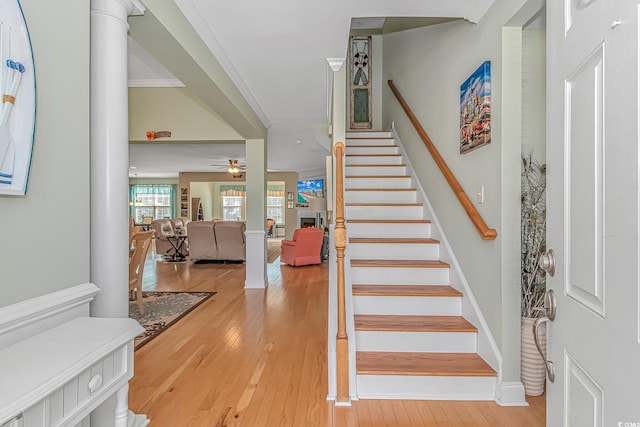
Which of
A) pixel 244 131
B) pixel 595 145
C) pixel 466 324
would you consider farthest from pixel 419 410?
pixel 244 131

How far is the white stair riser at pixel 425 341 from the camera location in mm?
2428

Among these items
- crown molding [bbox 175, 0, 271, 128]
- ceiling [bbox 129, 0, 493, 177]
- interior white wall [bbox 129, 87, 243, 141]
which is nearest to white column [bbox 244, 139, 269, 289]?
interior white wall [bbox 129, 87, 243, 141]

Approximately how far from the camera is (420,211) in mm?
3734

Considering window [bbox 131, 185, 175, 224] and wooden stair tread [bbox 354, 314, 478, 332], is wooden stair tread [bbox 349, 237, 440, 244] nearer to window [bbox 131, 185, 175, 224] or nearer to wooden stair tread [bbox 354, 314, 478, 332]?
wooden stair tread [bbox 354, 314, 478, 332]

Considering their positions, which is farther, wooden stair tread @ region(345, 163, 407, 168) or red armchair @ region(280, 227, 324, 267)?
red armchair @ region(280, 227, 324, 267)

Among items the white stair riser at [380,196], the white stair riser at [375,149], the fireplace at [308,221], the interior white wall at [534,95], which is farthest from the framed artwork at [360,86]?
the fireplace at [308,221]

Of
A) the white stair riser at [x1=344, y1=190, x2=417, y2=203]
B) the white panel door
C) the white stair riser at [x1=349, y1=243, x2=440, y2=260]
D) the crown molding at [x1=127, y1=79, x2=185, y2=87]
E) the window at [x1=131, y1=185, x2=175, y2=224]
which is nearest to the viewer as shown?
the white panel door

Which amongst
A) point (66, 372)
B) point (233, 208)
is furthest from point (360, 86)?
point (233, 208)

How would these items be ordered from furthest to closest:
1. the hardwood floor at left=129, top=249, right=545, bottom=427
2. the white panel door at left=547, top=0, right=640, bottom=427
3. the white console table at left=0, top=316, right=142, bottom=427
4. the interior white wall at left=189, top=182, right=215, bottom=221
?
the interior white wall at left=189, top=182, right=215, bottom=221
the hardwood floor at left=129, top=249, right=545, bottom=427
the white console table at left=0, top=316, right=142, bottom=427
the white panel door at left=547, top=0, right=640, bottom=427

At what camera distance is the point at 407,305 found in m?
2.70

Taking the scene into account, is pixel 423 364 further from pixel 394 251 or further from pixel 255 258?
pixel 255 258

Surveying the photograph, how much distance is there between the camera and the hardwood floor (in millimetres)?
2006

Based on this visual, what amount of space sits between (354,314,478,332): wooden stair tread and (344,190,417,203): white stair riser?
1584 mm

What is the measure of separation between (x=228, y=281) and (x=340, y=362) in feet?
13.5
